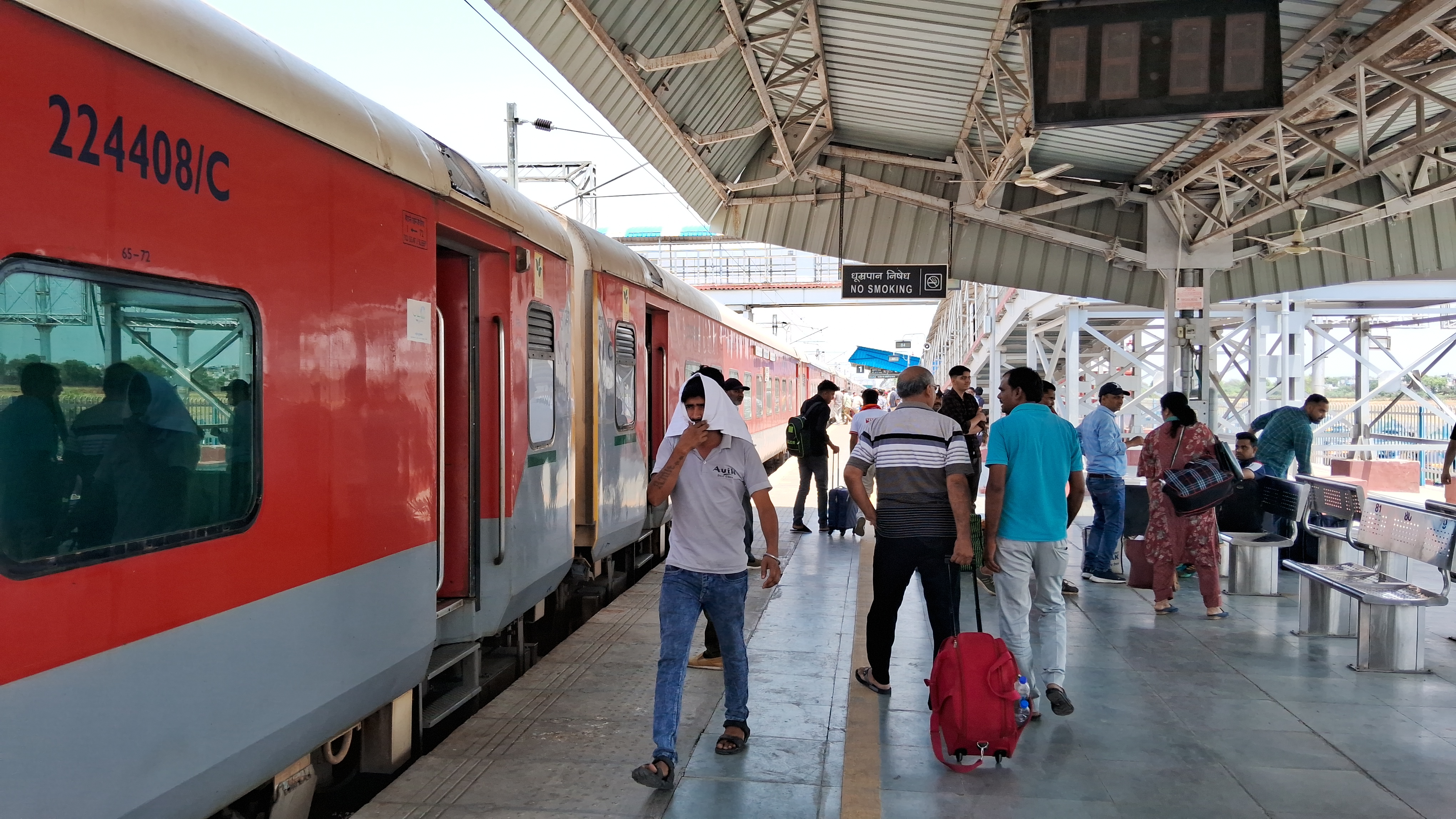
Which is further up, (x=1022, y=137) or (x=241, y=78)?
(x=1022, y=137)

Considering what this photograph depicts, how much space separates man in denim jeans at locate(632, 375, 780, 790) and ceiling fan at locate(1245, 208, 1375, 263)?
30.9 feet

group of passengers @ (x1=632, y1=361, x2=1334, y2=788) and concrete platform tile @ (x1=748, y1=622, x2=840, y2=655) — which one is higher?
group of passengers @ (x1=632, y1=361, x2=1334, y2=788)

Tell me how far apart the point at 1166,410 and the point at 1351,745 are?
11.9 ft

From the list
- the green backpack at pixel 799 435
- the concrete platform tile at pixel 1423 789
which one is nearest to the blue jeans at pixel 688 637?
the concrete platform tile at pixel 1423 789

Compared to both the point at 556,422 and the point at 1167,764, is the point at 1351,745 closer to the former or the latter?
the point at 1167,764

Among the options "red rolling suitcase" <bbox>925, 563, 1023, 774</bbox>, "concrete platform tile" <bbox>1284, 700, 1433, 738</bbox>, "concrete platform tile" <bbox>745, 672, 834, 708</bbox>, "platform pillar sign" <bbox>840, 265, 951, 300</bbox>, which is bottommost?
"concrete platform tile" <bbox>745, 672, 834, 708</bbox>

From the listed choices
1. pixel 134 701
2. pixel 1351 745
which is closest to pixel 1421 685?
pixel 1351 745

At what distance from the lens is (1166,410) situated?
329 inches

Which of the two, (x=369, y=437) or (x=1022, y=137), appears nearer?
(x=369, y=437)

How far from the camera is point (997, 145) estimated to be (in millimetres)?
13383

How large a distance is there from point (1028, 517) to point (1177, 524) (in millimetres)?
3126

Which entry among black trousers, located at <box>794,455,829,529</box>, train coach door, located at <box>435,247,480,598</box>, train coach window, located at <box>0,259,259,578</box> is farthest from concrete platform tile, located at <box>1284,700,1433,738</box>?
black trousers, located at <box>794,455,829,529</box>

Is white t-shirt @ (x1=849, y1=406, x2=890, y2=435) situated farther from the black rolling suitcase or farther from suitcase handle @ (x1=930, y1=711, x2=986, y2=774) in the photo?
suitcase handle @ (x1=930, y1=711, x2=986, y2=774)

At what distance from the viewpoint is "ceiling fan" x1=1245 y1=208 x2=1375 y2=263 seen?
462 inches
